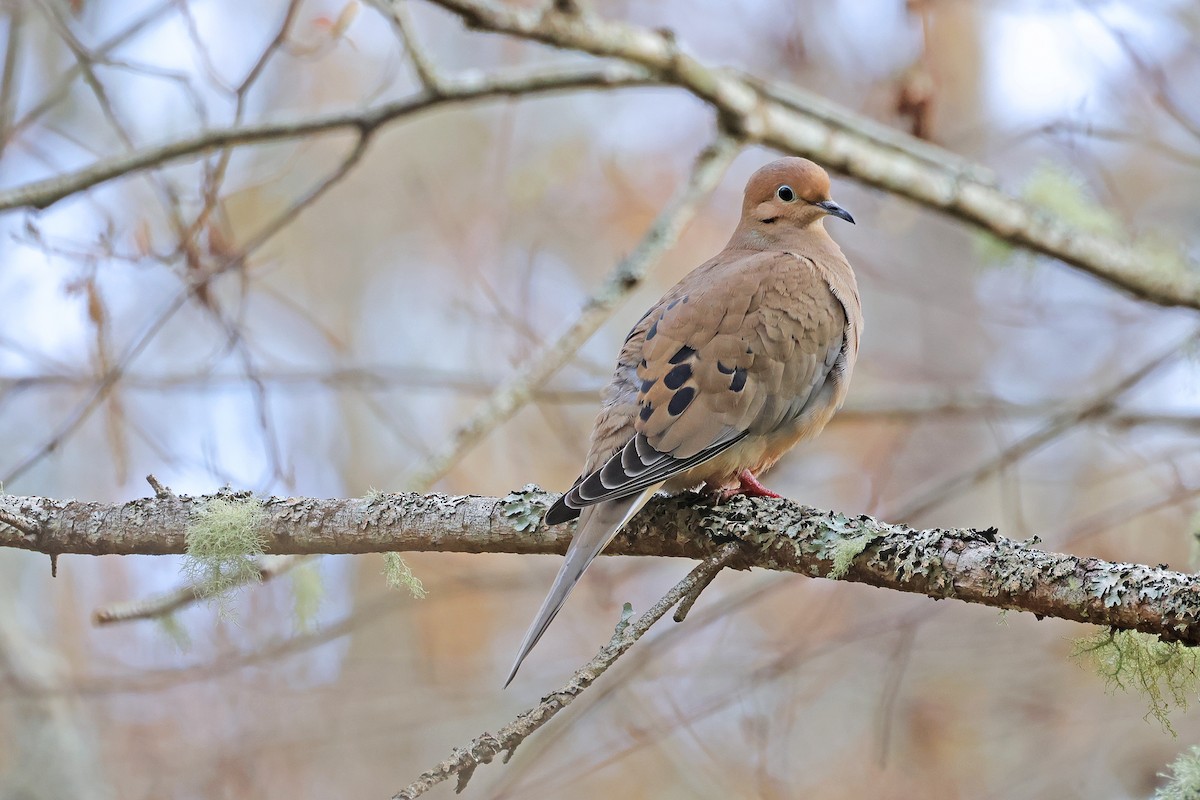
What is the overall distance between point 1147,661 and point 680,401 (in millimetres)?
1237

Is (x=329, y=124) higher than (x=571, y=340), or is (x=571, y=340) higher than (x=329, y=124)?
(x=329, y=124)

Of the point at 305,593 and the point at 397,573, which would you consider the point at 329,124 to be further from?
the point at 397,573

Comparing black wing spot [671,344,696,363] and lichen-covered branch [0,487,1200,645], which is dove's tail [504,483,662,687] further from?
black wing spot [671,344,696,363]

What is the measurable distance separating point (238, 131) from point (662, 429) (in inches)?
60.3

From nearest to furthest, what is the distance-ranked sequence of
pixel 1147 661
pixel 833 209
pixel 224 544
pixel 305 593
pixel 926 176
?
pixel 1147 661
pixel 224 544
pixel 305 593
pixel 833 209
pixel 926 176

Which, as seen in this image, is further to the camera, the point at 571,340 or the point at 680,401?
the point at 571,340

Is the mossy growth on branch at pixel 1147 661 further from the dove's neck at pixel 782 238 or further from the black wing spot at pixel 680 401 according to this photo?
the dove's neck at pixel 782 238

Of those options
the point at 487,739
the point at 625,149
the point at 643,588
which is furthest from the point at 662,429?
the point at 625,149

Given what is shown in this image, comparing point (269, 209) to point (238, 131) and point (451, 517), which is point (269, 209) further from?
point (451, 517)

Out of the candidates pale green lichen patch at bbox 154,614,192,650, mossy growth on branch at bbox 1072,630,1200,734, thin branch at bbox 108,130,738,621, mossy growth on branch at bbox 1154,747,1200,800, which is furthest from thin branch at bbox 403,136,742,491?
mossy growth on branch at bbox 1154,747,1200,800

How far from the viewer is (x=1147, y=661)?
2047 millimetres

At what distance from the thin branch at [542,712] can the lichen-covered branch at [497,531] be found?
0.81 feet

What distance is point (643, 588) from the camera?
5.41m

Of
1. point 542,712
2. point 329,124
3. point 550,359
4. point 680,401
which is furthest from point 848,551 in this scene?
point 329,124
